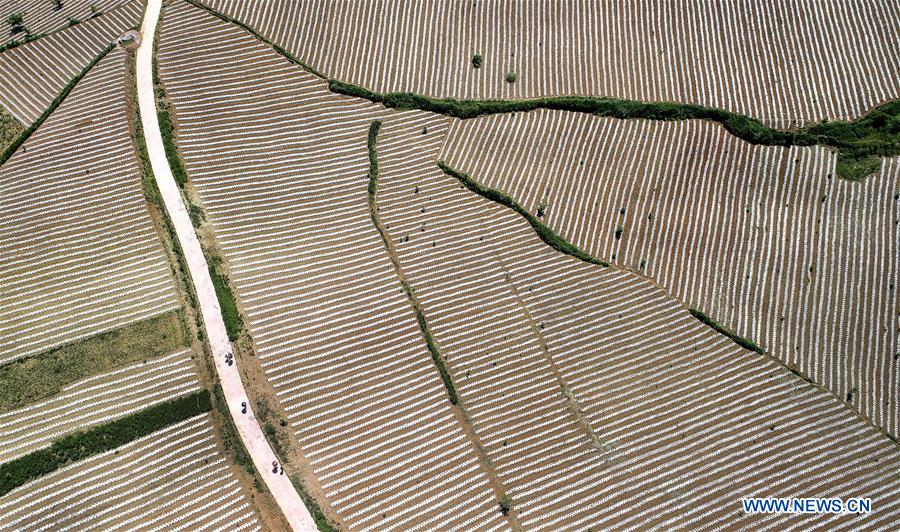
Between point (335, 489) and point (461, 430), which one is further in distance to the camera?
point (461, 430)

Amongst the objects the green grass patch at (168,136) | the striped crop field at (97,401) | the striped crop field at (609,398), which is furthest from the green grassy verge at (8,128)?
the striped crop field at (609,398)

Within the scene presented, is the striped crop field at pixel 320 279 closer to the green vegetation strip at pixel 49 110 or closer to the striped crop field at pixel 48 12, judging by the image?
the green vegetation strip at pixel 49 110

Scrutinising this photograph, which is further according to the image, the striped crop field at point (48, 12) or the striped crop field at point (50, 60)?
the striped crop field at point (48, 12)

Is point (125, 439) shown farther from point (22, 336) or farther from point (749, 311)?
point (749, 311)

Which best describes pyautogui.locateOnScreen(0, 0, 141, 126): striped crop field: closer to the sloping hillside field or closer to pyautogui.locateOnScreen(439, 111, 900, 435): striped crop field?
the sloping hillside field

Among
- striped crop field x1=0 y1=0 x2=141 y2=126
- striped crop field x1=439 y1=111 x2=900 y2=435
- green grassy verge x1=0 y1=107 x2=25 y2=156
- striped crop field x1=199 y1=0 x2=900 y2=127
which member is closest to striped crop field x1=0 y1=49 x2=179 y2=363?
green grassy verge x1=0 y1=107 x2=25 y2=156

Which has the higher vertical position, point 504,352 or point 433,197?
point 433,197

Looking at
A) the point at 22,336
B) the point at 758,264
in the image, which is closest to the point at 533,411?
the point at 758,264
